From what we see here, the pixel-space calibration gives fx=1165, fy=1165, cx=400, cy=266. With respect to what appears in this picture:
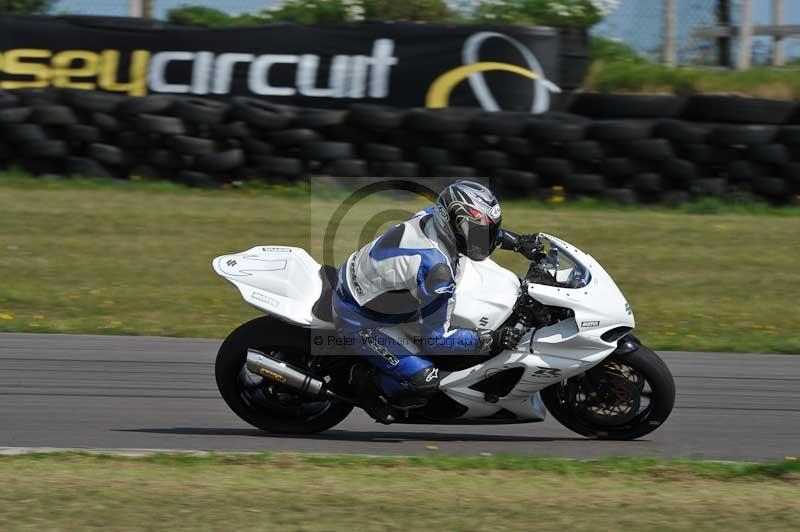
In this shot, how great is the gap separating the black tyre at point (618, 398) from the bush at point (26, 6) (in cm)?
1217

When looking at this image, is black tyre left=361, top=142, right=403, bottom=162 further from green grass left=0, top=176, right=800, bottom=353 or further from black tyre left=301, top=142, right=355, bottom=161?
green grass left=0, top=176, right=800, bottom=353

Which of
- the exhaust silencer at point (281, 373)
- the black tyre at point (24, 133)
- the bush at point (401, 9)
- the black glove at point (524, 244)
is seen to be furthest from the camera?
the bush at point (401, 9)

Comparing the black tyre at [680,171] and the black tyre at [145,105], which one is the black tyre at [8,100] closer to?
the black tyre at [145,105]

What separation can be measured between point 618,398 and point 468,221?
1.24 meters

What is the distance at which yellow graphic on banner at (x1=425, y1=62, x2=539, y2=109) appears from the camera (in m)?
13.3

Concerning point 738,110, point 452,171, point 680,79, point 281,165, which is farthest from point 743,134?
point 281,165

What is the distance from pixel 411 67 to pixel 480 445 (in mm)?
8125

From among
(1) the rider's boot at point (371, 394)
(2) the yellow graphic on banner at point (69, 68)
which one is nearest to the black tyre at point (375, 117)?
(2) the yellow graphic on banner at point (69, 68)

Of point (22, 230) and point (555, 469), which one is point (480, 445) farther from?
point (22, 230)

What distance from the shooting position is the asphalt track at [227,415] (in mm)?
6000

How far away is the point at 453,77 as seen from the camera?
44.0 ft

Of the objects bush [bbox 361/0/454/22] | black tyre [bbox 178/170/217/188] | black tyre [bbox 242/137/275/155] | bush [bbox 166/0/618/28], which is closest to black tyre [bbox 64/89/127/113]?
black tyre [bbox 178/170/217/188]

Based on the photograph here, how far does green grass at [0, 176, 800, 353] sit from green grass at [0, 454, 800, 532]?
338cm

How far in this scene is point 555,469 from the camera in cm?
533
